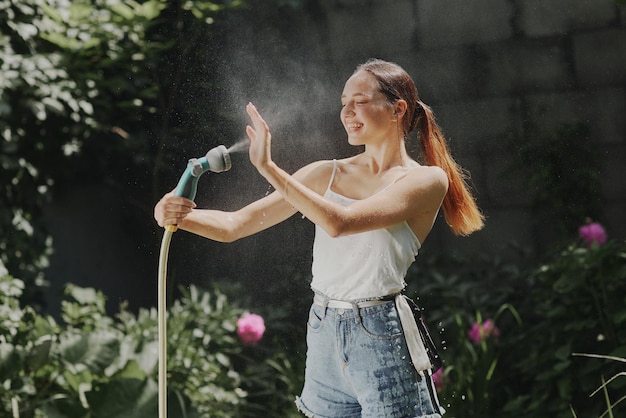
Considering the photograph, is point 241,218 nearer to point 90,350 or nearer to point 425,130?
point 425,130

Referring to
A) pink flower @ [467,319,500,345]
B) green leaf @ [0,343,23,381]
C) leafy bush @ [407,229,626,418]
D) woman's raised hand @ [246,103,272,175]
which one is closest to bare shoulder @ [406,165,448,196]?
woman's raised hand @ [246,103,272,175]

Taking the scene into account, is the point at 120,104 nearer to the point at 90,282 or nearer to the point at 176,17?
the point at 176,17

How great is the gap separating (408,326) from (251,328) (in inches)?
50.2

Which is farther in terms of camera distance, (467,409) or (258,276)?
(467,409)

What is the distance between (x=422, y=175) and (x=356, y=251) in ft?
0.52

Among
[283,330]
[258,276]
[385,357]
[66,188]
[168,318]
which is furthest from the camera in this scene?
[66,188]

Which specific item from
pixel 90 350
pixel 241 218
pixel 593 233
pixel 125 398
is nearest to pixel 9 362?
pixel 90 350

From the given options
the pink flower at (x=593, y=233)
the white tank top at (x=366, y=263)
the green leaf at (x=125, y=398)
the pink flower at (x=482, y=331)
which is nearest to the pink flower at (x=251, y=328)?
the green leaf at (x=125, y=398)

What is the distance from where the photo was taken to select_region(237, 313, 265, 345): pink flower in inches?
106

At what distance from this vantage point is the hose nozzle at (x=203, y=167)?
4.59ft

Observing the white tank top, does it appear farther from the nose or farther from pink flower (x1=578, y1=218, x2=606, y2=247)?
pink flower (x1=578, y1=218, x2=606, y2=247)

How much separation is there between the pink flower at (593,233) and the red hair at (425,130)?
1.10 metres

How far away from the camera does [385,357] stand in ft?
4.76

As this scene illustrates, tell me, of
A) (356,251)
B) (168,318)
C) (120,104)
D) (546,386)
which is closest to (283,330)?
(168,318)
